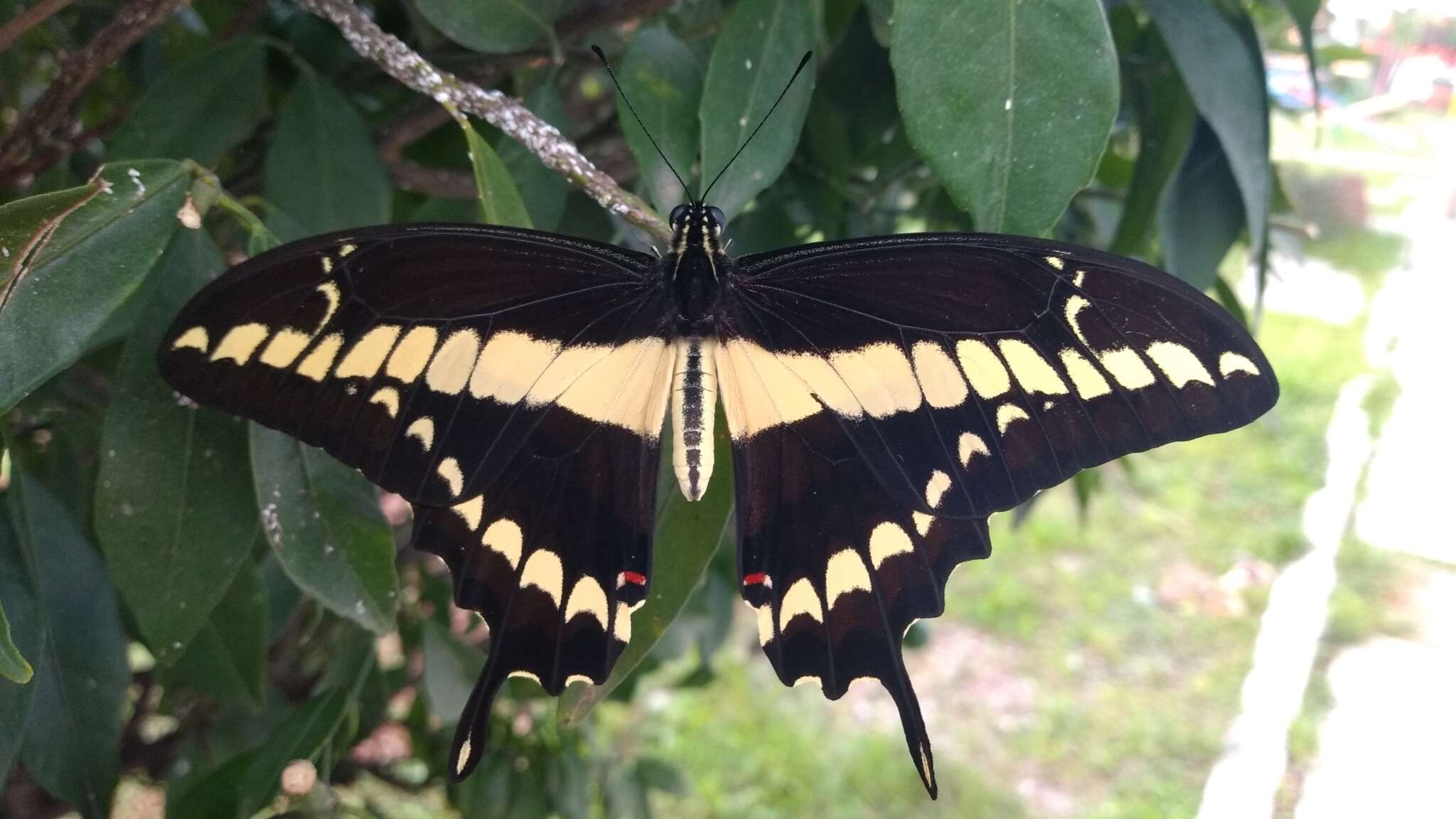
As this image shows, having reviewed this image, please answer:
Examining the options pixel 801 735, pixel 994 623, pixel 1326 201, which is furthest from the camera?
pixel 1326 201

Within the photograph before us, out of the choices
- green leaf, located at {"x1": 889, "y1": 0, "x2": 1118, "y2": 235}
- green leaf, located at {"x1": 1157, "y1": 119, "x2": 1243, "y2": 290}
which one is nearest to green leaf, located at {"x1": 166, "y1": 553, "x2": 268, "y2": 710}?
green leaf, located at {"x1": 889, "y1": 0, "x2": 1118, "y2": 235}

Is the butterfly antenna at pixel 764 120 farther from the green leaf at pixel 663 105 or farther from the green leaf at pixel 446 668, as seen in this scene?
the green leaf at pixel 446 668

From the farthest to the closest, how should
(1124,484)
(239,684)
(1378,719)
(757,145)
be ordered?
1. (1124,484)
2. (1378,719)
3. (239,684)
4. (757,145)

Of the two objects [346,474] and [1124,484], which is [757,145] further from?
[1124,484]

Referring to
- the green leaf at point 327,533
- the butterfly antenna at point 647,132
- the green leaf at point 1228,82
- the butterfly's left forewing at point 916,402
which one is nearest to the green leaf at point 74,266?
the green leaf at point 327,533

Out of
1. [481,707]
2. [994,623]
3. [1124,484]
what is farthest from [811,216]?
[1124,484]

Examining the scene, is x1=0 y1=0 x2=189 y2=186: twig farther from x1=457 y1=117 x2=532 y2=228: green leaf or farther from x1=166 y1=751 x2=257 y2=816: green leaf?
x1=166 y1=751 x2=257 y2=816: green leaf
